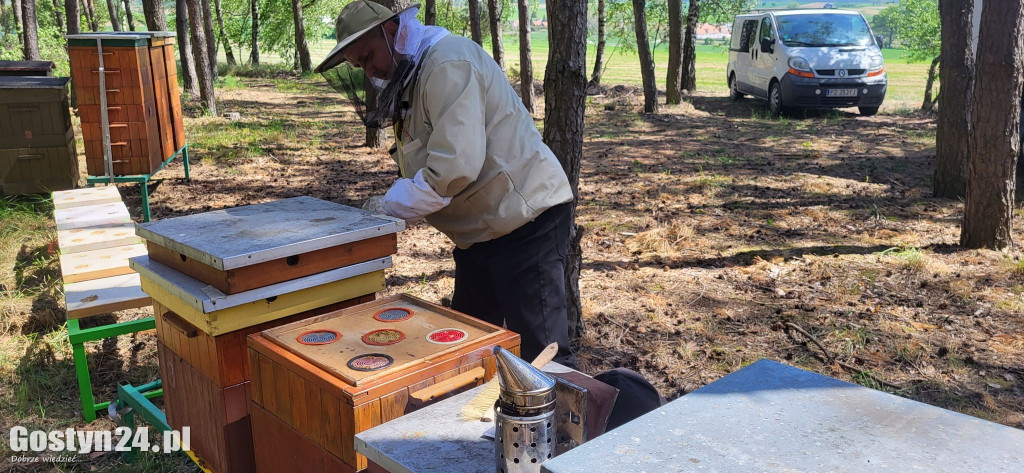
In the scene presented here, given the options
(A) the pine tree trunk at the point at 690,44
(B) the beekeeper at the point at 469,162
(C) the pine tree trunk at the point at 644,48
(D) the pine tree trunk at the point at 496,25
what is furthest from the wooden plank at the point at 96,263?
(A) the pine tree trunk at the point at 690,44

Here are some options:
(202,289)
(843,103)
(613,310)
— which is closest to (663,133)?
(843,103)

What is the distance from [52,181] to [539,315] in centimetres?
621

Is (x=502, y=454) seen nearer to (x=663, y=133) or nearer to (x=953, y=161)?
(x=953, y=161)

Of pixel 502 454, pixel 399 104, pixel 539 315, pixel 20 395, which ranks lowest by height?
pixel 20 395

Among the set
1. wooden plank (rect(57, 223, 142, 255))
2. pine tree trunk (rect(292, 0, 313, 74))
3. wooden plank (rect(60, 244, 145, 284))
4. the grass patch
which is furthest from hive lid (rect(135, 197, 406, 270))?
pine tree trunk (rect(292, 0, 313, 74))

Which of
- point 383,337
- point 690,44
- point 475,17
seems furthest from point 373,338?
point 690,44

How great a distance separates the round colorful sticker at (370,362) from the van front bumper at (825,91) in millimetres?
12317

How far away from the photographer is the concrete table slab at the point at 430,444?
1.55 m

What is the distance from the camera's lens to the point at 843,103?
12961mm

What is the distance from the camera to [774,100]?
13.7m

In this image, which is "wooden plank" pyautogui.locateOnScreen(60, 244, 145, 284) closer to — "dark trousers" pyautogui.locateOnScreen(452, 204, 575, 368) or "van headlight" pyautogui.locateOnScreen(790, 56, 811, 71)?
"dark trousers" pyautogui.locateOnScreen(452, 204, 575, 368)

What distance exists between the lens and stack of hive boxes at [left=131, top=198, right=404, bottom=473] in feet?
7.66

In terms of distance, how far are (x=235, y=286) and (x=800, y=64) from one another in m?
12.4

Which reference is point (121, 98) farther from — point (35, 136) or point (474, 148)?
point (474, 148)
